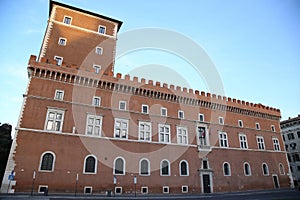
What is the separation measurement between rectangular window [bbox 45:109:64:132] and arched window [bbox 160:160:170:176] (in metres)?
11.1

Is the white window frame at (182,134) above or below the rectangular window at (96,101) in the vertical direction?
below

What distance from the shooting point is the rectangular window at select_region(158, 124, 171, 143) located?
24375 mm

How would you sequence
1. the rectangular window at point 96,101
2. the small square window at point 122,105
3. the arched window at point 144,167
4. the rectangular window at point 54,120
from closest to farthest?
1. the rectangular window at point 54,120
2. the arched window at point 144,167
3. the rectangular window at point 96,101
4. the small square window at point 122,105

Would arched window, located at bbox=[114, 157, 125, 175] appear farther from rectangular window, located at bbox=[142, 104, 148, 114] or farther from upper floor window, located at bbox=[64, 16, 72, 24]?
upper floor window, located at bbox=[64, 16, 72, 24]

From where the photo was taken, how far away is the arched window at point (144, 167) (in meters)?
21.9

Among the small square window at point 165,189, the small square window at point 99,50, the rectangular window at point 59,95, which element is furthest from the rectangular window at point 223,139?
the rectangular window at point 59,95

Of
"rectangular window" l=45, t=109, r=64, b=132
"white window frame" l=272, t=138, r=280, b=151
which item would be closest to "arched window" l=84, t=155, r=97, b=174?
"rectangular window" l=45, t=109, r=64, b=132

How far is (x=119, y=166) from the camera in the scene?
826 inches

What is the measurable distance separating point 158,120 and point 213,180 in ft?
32.0

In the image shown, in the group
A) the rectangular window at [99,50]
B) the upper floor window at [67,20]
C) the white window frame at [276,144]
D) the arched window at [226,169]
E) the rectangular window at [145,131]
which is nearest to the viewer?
the rectangular window at [145,131]

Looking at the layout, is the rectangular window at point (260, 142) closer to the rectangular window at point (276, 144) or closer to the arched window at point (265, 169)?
the arched window at point (265, 169)

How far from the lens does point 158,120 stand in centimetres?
2477

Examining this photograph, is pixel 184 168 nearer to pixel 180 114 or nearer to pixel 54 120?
pixel 180 114

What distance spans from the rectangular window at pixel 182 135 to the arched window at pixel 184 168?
234cm
